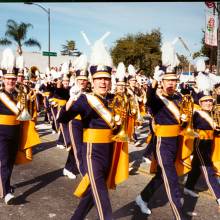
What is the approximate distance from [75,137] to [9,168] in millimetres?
1391

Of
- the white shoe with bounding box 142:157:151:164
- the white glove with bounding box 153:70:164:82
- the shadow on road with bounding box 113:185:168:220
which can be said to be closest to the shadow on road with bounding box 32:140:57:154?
the white shoe with bounding box 142:157:151:164

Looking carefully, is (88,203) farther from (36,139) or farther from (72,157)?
(72,157)

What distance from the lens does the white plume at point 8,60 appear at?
5.88 m

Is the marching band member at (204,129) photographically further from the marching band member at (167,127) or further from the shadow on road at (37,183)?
the shadow on road at (37,183)

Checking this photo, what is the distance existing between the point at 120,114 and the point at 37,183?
9.56 ft

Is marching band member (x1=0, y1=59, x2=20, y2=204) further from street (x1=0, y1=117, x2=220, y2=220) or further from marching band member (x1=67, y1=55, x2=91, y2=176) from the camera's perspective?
marching band member (x1=67, y1=55, x2=91, y2=176)

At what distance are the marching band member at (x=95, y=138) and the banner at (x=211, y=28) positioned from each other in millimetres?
11176

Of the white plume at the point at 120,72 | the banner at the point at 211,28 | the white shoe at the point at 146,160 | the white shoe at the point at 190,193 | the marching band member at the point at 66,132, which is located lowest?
the white shoe at the point at 190,193

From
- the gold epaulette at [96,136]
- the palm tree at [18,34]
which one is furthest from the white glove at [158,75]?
the palm tree at [18,34]

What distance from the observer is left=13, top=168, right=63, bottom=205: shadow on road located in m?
5.75

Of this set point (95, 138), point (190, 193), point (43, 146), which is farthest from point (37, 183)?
point (43, 146)

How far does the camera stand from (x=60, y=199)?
5.72m

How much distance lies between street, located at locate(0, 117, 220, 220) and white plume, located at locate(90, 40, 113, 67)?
2082 mm

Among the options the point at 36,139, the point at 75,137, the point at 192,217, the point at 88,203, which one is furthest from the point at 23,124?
the point at 192,217
